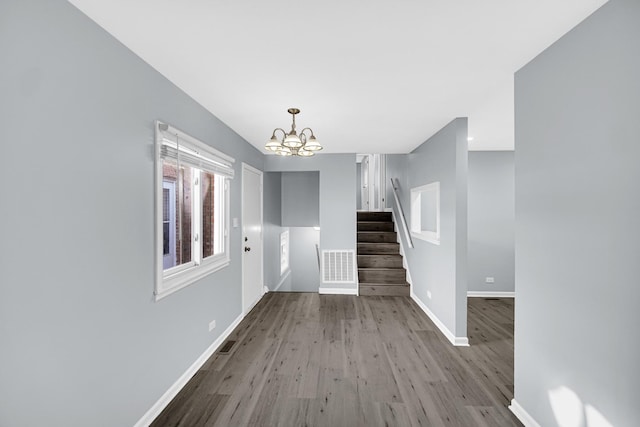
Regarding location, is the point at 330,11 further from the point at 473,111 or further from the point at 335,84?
the point at 473,111

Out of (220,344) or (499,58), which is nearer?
(499,58)

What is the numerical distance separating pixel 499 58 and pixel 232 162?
2833 mm

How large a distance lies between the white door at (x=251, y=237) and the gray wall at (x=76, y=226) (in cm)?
187

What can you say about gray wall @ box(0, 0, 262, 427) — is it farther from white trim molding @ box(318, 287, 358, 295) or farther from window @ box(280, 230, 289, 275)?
window @ box(280, 230, 289, 275)

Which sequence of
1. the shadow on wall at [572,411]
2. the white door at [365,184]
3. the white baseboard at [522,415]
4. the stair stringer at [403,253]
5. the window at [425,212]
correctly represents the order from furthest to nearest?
the white door at [365,184] < the stair stringer at [403,253] < the window at [425,212] < the white baseboard at [522,415] < the shadow on wall at [572,411]

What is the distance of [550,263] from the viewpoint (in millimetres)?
1760

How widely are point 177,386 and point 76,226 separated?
5.23 ft


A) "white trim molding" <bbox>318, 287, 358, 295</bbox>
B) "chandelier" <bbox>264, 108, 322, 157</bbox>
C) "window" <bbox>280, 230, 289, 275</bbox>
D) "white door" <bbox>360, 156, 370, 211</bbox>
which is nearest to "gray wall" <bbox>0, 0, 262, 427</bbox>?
"chandelier" <bbox>264, 108, 322, 157</bbox>

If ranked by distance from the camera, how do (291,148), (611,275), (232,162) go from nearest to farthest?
(611,275)
(291,148)
(232,162)

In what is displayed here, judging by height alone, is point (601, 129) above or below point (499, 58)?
below

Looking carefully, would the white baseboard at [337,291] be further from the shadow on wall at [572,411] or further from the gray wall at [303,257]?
the shadow on wall at [572,411]

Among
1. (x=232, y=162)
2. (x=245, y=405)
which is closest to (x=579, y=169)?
(x=245, y=405)

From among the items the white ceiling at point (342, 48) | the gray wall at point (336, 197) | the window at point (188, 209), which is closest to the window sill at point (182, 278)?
the window at point (188, 209)

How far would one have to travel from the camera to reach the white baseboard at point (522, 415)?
1.90 metres
